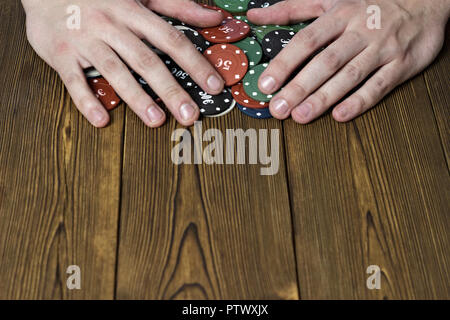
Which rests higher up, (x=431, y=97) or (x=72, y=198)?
(x=431, y=97)

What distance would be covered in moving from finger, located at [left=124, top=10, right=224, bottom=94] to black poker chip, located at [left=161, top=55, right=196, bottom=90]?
3 centimetres

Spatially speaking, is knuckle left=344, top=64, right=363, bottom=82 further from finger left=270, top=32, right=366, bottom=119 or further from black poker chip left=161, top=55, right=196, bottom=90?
black poker chip left=161, top=55, right=196, bottom=90

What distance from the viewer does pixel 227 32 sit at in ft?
4.03

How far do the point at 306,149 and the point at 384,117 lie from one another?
22 cm

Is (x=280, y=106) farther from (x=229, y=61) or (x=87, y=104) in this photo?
(x=87, y=104)

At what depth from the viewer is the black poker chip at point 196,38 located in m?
1.19

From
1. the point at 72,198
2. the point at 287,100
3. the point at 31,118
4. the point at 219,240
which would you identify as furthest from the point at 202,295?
the point at 31,118

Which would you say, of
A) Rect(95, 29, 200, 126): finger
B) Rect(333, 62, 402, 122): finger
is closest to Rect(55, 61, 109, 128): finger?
Rect(95, 29, 200, 126): finger

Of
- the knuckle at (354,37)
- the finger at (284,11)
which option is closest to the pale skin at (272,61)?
the knuckle at (354,37)

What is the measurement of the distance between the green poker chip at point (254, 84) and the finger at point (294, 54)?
0.01 m

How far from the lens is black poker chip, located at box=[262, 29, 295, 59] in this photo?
3.90 feet

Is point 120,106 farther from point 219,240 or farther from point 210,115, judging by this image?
point 219,240

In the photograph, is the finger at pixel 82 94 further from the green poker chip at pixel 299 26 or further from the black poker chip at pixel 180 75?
the green poker chip at pixel 299 26

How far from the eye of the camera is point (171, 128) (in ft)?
3.55
